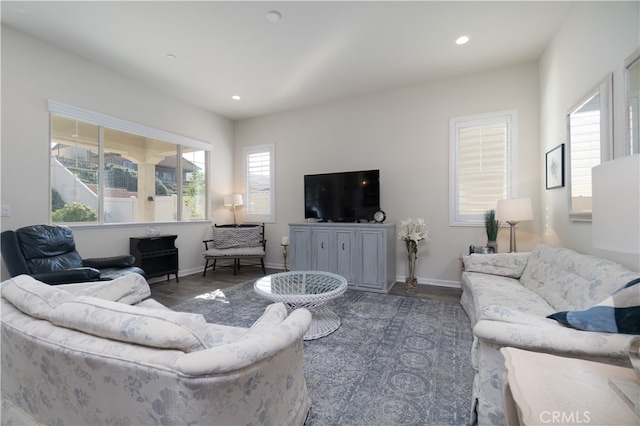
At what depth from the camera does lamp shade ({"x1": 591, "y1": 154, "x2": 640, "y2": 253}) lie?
2.52 ft

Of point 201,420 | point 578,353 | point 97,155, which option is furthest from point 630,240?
point 97,155

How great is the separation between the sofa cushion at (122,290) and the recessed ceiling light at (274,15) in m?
2.65

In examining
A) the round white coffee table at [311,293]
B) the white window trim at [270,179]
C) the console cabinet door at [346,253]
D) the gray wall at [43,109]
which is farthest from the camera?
the white window trim at [270,179]

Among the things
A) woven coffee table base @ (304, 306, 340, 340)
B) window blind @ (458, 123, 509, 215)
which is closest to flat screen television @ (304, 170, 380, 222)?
window blind @ (458, 123, 509, 215)

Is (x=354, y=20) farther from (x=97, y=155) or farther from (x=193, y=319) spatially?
(x=97, y=155)

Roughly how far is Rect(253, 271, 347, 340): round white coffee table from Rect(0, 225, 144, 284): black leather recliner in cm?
166

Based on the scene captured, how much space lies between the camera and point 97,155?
3676 mm

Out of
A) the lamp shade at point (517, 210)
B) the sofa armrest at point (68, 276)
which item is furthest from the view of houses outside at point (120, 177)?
the lamp shade at point (517, 210)

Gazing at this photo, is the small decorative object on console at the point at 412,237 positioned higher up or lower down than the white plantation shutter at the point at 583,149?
lower down

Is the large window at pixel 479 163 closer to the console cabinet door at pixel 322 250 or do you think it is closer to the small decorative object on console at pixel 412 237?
the small decorative object on console at pixel 412 237

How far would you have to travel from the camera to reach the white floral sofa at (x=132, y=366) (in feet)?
2.68

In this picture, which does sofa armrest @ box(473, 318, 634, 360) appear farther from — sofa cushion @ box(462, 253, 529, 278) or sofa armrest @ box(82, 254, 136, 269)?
sofa armrest @ box(82, 254, 136, 269)

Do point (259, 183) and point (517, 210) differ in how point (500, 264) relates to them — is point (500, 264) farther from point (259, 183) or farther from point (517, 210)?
point (259, 183)

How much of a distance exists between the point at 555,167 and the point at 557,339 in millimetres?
2566
